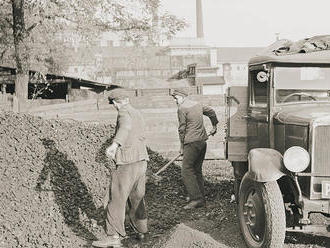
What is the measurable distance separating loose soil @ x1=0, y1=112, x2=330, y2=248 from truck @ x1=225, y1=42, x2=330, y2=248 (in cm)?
55

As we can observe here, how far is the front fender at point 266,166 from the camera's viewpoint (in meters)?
4.87

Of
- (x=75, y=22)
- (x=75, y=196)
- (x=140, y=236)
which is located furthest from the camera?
(x=75, y=22)

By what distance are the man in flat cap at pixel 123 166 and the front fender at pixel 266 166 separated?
1.30 meters

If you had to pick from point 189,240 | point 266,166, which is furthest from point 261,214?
point 189,240

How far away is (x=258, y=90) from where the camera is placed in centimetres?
626

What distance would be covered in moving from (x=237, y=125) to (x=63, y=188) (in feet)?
9.22

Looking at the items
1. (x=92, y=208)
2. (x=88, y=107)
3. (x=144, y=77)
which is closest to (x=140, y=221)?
(x=92, y=208)

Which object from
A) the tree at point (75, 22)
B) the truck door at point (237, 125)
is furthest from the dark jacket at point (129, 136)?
the tree at point (75, 22)

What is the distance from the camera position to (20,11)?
12.5 metres

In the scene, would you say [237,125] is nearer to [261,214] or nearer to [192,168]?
[192,168]

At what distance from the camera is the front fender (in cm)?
487

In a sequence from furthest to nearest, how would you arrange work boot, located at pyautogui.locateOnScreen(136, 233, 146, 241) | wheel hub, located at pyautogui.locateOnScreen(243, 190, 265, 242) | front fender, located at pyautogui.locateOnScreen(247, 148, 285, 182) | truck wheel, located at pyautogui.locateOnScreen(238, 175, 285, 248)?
work boot, located at pyautogui.locateOnScreen(136, 233, 146, 241) < wheel hub, located at pyautogui.locateOnScreen(243, 190, 265, 242) < front fender, located at pyautogui.locateOnScreen(247, 148, 285, 182) < truck wheel, located at pyautogui.locateOnScreen(238, 175, 285, 248)

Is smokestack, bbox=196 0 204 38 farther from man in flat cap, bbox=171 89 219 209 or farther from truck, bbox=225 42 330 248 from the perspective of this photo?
truck, bbox=225 42 330 248

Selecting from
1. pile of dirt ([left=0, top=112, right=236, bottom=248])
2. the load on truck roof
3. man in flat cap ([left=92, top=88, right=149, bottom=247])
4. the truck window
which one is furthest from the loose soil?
the load on truck roof
